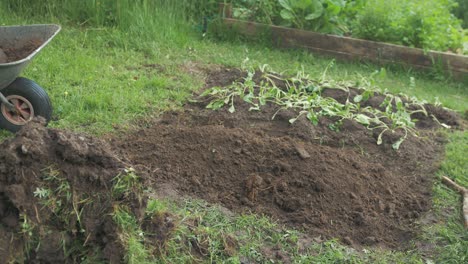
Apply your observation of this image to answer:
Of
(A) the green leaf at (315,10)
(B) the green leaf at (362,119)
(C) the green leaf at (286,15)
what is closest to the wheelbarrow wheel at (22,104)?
(B) the green leaf at (362,119)

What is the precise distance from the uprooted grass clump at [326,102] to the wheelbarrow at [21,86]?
159 cm

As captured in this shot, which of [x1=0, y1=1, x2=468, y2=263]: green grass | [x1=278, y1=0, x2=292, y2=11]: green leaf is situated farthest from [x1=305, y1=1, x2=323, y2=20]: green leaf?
[x1=0, y1=1, x2=468, y2=263]: green grass

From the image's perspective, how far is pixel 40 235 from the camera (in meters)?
3.20

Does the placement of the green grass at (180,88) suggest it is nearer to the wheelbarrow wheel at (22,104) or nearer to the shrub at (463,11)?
the wheelbarrow wheel at (22,104)

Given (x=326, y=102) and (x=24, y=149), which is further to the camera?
(x=326, y=102)

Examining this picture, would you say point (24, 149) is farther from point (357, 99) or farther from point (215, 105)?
point (357, 99)

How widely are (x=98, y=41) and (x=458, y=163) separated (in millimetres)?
4255

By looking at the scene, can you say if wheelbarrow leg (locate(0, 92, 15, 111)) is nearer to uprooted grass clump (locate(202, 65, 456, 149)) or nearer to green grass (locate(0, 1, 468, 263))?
green grass (locate(0, 1, 468, 263))

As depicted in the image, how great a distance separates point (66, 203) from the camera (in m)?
3.28

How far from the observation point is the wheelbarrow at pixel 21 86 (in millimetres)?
4828

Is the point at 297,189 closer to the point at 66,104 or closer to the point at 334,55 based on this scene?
the point at 66,104

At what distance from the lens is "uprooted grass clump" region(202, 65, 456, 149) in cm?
556

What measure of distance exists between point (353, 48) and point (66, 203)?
5.55 meters

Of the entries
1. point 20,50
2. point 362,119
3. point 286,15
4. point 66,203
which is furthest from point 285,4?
point 66,203
